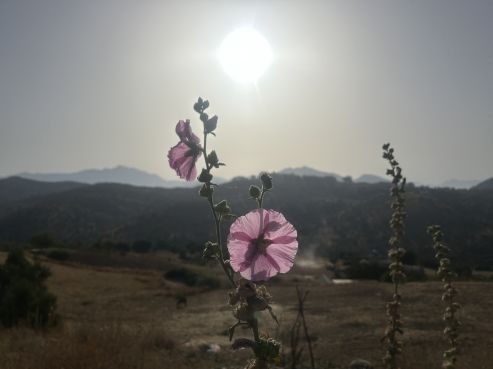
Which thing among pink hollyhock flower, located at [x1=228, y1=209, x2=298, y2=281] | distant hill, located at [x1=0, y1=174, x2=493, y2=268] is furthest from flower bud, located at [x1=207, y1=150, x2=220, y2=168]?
distant hill, located at [x1=0, y1=174, x2=493, y2=268]

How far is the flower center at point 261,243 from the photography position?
2.05 m

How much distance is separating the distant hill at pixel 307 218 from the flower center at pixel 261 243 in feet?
125

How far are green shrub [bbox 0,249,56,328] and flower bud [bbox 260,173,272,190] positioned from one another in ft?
39.7

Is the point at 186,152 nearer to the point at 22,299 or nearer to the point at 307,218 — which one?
the point at 22,299

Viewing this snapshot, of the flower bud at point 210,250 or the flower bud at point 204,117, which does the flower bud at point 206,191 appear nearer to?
the flower bud at point 210,250

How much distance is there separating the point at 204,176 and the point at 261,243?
0.36m

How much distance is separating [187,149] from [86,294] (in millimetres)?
25627

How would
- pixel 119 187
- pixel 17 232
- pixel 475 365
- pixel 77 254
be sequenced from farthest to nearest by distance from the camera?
1. pixel 119 187
2. pixel 17 232
3. pixel 77 254
4. pixel 475 365

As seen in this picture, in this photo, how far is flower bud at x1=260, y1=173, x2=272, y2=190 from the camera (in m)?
2.02

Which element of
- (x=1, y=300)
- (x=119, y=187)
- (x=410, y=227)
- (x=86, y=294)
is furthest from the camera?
(x=119, y=187)

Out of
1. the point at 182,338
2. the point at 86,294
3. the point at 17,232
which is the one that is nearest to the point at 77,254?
the point at 86,294

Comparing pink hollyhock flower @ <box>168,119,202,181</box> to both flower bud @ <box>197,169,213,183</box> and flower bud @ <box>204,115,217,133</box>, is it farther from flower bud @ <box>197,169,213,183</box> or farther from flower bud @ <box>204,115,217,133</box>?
flower bud @ <box>197,169,213,183</box>

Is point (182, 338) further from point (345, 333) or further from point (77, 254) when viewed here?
point (77, 254)

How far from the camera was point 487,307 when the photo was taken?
16016 mm
